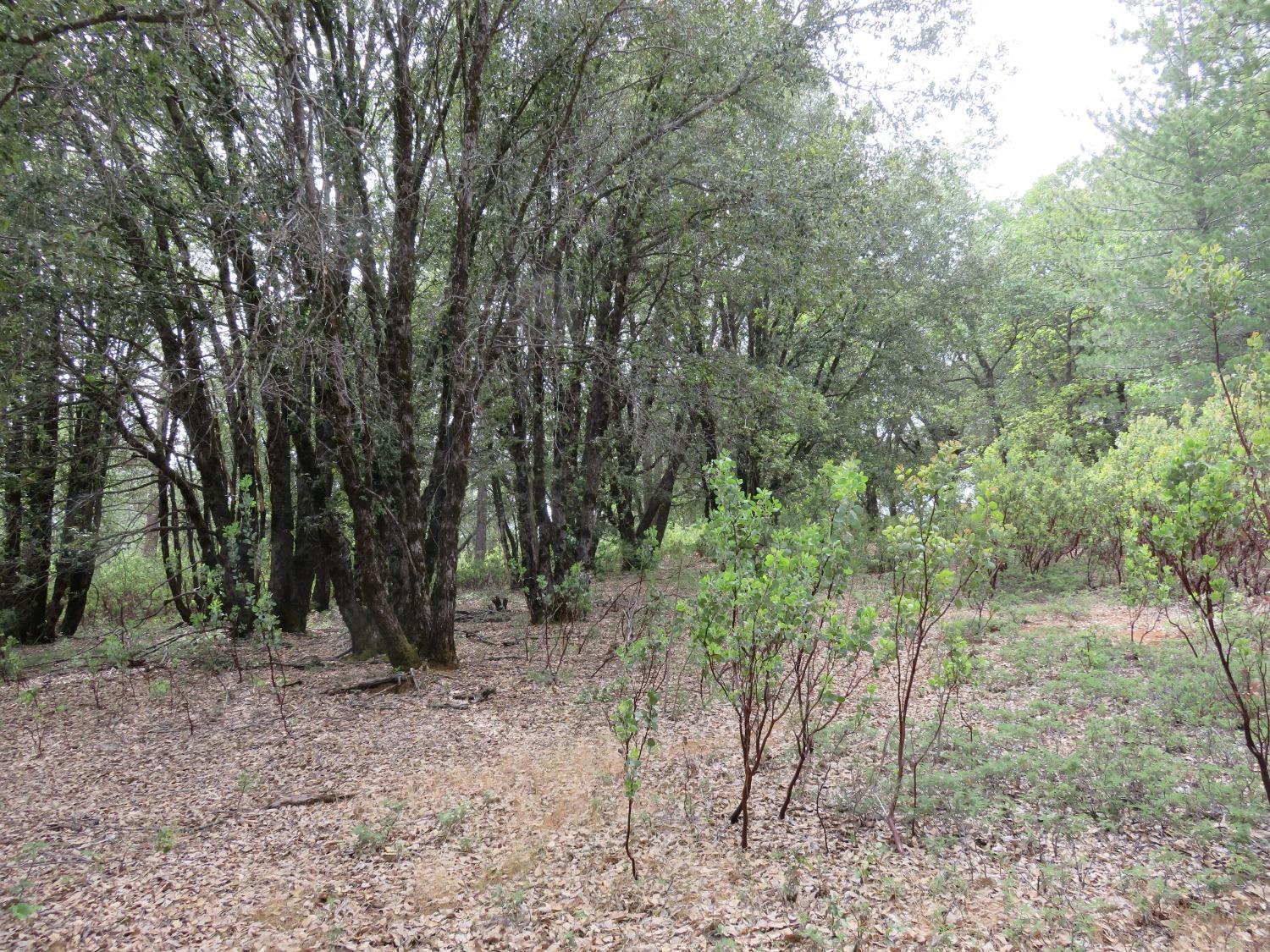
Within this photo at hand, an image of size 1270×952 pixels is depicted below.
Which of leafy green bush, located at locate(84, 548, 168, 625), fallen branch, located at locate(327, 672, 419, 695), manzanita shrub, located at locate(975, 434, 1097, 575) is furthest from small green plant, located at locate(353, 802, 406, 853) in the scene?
leafy green bush, located at locate(84, 548, 168, 625)

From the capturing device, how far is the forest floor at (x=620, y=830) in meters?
3.08

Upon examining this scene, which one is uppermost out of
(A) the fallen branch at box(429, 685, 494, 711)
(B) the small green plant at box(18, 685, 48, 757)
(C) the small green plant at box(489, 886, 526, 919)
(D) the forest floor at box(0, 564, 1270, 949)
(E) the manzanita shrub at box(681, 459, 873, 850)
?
(E) the manzanita shrub at box(681, 459, 873, 850)

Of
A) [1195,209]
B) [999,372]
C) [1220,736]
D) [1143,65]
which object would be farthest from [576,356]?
[999,372]

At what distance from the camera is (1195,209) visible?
11.0 metres

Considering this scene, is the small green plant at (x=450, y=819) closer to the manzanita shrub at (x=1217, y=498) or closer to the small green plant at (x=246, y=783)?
the small green plant at (x=246, y=783)

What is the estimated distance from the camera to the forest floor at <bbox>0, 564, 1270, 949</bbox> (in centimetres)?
308

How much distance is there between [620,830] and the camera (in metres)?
4.02

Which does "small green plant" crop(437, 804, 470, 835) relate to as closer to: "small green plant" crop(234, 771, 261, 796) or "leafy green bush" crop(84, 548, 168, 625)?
"small green plant" crop(234, 771, 261, 796)

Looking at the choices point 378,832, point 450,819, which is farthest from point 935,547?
point 378,832

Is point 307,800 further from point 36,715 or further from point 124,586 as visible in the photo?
point 124,586

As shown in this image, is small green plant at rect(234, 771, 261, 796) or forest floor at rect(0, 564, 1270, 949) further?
small green plant at rect(234, 771, 261, 796)

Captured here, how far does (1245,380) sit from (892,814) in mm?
4048

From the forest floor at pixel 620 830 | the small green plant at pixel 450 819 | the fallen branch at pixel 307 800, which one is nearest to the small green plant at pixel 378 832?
the forest floor at pixel 620 830

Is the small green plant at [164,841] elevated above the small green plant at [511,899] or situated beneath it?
elevated above
